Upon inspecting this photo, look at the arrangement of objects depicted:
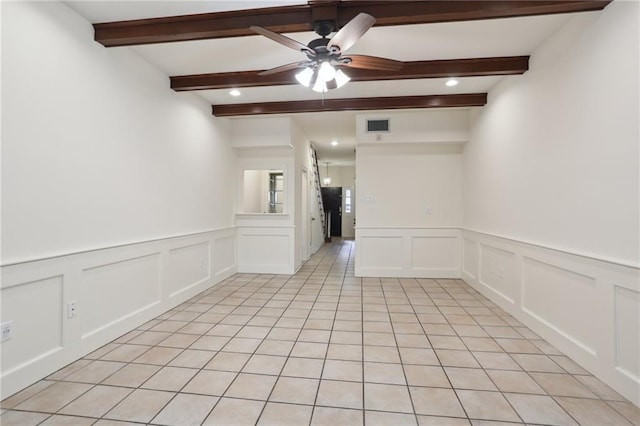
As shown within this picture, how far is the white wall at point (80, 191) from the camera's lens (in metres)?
1.98

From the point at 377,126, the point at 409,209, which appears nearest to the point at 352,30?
the point at 377,126

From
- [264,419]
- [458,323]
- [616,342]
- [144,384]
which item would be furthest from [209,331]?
[616,342]

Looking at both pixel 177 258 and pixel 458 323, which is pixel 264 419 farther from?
pixel 177 258

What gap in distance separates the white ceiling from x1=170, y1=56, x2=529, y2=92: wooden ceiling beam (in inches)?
3.1

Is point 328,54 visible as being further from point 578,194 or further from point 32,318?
point 32,318

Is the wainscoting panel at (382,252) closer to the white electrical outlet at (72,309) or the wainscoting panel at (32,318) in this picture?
the white electrical outlet at (72,309)

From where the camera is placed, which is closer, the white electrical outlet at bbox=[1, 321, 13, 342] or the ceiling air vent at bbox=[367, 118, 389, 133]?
the white electrical outlet at bbox=[1, 321, 13, 342]

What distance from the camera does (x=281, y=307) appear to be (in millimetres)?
3664

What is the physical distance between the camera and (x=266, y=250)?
546cm

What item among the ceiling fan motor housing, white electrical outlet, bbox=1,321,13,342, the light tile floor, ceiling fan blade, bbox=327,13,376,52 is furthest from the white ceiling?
the light tile floor

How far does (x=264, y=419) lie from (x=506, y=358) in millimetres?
1955

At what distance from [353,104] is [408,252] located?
8.49 feet

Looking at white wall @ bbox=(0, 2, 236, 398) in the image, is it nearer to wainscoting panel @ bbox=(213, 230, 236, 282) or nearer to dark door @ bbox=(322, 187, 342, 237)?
wainscoting panel @ bbox=(213, 230, 236, 282)

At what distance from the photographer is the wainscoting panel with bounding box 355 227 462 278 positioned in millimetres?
5105
